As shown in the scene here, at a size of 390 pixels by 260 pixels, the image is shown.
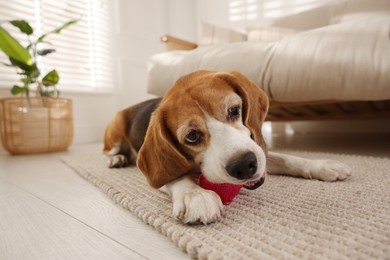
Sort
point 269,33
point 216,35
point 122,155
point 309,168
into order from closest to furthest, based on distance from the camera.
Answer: point 309,168
point 122,155
point 269,33
point 216,35

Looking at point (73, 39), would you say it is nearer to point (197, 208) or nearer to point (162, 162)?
point (162, 162)

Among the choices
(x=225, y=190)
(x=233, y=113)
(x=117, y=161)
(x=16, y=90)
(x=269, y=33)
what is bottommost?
(x=117, y=161)

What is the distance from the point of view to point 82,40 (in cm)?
421

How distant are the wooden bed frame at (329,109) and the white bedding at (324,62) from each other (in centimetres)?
25

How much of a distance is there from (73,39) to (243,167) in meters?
3.93

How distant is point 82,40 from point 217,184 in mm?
3861

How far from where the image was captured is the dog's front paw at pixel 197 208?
0.87m

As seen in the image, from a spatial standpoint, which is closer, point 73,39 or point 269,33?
point 269,33

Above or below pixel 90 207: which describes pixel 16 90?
above

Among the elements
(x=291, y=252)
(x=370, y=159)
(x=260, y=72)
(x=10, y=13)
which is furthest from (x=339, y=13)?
(x=10, y=13)

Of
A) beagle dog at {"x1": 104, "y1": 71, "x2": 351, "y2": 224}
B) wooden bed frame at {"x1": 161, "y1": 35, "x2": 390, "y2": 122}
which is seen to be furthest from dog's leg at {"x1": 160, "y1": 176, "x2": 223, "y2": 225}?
wooden bed frame at {"x1": 161, "y1": 35, "x2": 390, "y2": 122}

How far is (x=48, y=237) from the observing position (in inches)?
35.6

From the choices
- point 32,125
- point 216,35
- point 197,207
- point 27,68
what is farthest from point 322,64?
point 32,125

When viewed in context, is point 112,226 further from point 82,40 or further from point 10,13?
point 82,40
